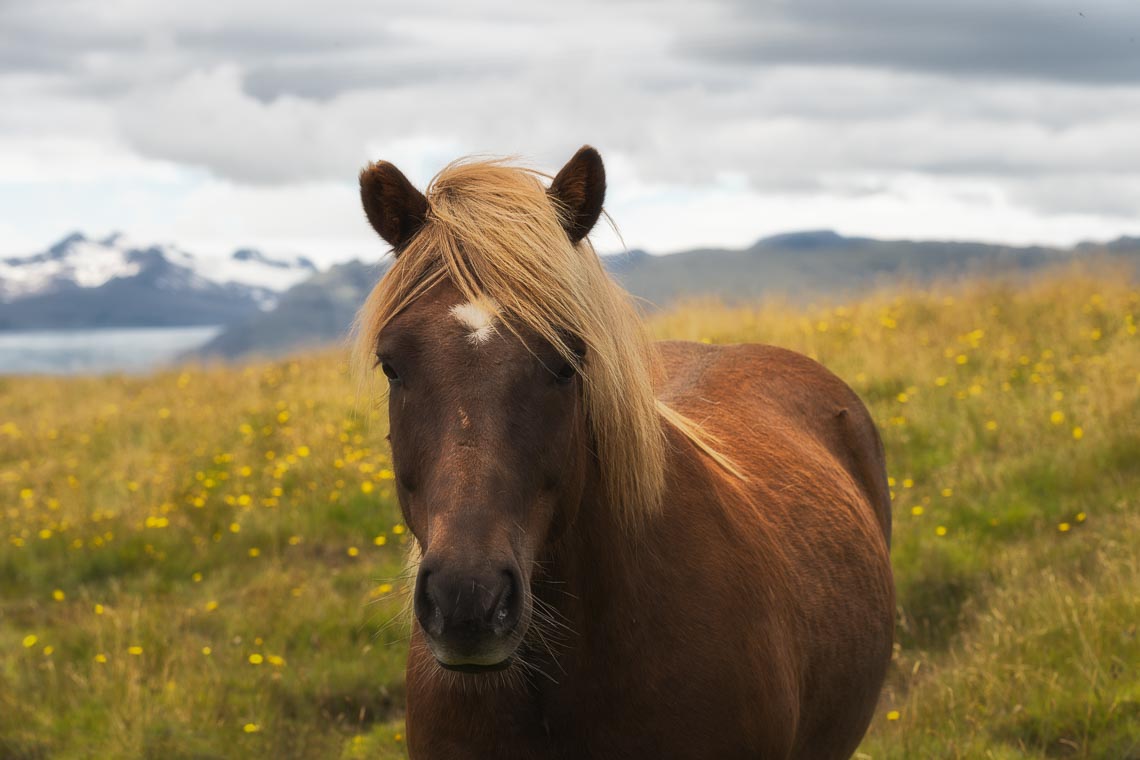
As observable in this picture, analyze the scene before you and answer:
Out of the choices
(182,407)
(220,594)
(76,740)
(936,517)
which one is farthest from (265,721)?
(182,407)

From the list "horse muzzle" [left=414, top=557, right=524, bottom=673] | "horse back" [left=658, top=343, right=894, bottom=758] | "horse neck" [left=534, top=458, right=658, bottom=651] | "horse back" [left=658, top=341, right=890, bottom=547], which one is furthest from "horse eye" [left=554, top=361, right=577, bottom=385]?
"horse back" [left=658, top=341, right=890, bottom=547]

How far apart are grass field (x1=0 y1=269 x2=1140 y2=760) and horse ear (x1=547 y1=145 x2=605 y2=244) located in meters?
0.72

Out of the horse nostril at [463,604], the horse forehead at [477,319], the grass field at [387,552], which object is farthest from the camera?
the grass field at [387,552]

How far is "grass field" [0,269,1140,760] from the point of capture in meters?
5.15

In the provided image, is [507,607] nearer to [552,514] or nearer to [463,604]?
[463,604]

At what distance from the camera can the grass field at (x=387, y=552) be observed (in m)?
5.15

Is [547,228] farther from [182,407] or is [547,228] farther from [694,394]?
[182,407]


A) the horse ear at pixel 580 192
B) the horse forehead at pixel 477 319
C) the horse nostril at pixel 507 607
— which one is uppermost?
the horse ear at pixel 580 192

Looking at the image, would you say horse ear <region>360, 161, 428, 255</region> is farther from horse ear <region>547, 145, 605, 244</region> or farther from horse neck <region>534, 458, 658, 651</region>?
horse neck <region>534, 458, 658, 651</region>

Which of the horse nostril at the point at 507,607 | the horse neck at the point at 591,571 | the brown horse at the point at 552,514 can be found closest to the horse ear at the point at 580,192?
the brown horse at the point at 552,514

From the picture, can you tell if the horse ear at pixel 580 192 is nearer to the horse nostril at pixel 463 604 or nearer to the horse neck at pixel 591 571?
the horse neck at pixel 591 571

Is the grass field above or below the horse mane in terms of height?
below

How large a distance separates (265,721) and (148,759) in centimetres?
57

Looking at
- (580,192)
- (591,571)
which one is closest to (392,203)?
(580,192)
